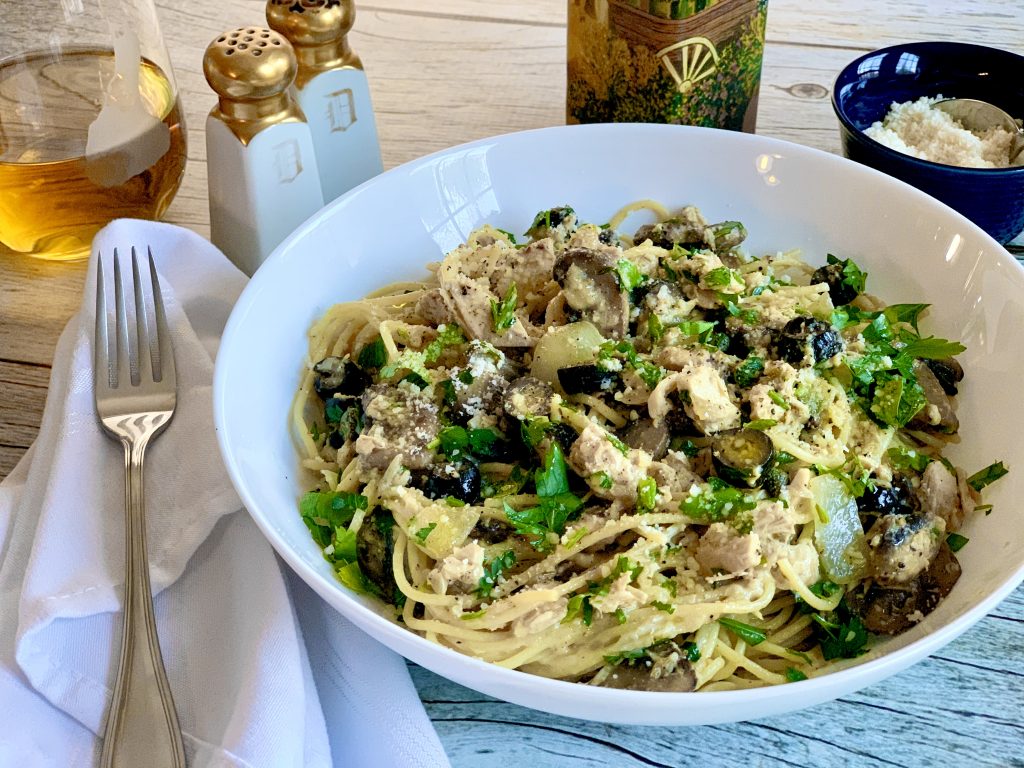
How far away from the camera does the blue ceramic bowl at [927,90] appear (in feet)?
11.4

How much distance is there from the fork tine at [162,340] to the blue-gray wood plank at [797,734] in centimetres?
120

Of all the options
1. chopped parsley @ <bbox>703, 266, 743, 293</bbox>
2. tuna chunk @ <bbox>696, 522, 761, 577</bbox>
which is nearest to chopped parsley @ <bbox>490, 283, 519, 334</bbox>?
chopped parsley @ <bbox>703, 266, 743, 293</bbox>

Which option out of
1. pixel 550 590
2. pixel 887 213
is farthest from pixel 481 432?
pixel 887 213

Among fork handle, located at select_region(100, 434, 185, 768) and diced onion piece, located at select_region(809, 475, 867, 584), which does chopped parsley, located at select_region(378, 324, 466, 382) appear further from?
diced onion piece, located at select_region(809, 475, 867, 584)

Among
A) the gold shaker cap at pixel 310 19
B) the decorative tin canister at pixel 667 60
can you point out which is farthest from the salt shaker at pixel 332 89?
the decorative tin canister at pixel 667 60

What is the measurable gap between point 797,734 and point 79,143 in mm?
2881

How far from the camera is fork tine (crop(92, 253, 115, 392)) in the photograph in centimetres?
290

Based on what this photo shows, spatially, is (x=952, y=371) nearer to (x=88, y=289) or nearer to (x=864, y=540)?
(x=864, y=540)

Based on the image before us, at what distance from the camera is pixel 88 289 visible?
3100 millimetres

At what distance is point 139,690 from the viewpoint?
2270 mm

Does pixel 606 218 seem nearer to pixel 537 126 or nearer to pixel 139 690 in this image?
pixel 537 126

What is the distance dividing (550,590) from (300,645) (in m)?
0.61

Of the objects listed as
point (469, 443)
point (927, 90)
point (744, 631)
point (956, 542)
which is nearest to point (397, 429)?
point (469, 443)

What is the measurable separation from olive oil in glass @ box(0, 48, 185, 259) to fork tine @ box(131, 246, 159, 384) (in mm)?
581
